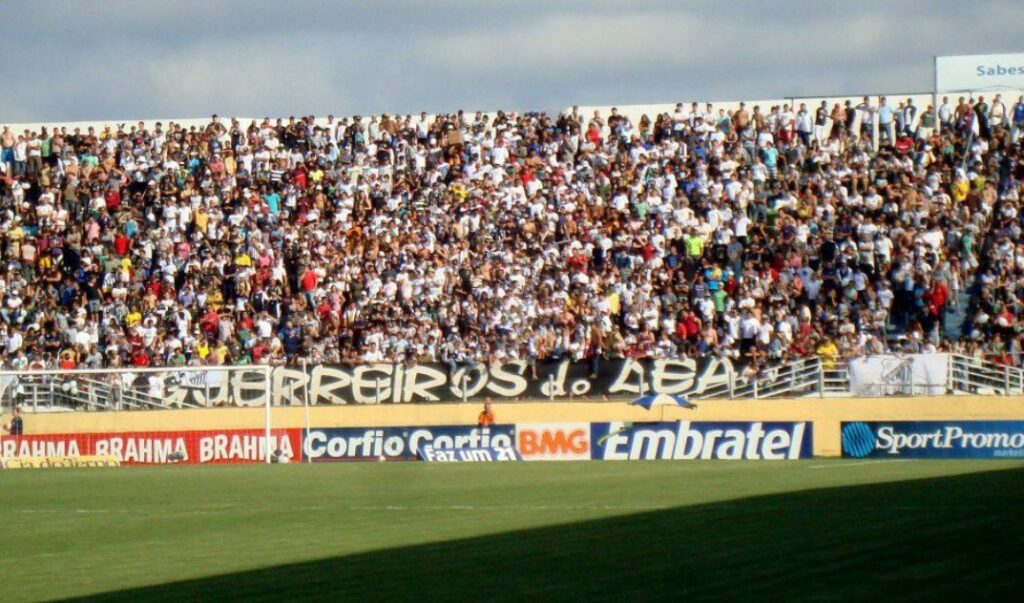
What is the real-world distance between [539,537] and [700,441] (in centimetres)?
2201

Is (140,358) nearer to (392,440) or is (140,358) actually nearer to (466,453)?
(392,440)

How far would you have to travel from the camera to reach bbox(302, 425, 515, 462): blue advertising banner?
36.8m

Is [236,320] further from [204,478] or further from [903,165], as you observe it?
[903,165]

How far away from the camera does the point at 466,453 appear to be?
36812mm

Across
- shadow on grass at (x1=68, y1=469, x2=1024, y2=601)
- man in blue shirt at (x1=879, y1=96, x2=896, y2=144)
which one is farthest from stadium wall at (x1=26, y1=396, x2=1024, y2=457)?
shadow on grass at (x1=68, y1=469, x2=1024, y2=601)

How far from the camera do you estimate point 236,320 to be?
4119cm

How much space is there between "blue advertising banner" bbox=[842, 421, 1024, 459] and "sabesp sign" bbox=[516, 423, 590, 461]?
19.1ft

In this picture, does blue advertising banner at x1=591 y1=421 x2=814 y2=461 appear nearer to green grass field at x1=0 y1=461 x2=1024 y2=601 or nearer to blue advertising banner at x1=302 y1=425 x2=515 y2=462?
blue advertising banner at x1=302 y1=425 x2=515 y2=462

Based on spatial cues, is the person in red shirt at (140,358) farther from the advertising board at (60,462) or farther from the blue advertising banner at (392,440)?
the blue advertising banner at (392,440)

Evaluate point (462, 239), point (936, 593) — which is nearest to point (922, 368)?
point (462, 239)

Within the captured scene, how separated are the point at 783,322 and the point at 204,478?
14886mm

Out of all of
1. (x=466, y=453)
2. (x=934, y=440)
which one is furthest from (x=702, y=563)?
(x=466, y=453)

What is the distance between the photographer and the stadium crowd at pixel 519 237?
36.8 meters

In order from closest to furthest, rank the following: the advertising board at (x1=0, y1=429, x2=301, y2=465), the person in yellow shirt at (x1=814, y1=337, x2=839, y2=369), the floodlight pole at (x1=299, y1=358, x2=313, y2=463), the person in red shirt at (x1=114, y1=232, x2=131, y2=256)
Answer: the person in yellow shirt at (x1=814, y1=337, x2=839, y2=369), the floodlight pole at (x1=299, y1=358, x2=313, y2=463), the advertising board at (x1=0, y1=429, x2=301, y2=465), the person in red shirt at (x1=114, y1=232, x2=131, y2=256)
